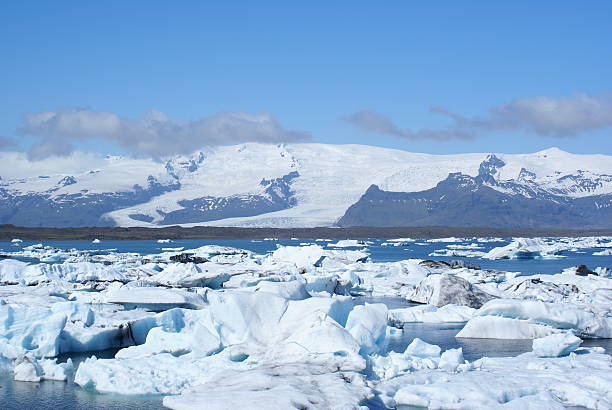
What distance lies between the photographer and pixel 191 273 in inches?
921

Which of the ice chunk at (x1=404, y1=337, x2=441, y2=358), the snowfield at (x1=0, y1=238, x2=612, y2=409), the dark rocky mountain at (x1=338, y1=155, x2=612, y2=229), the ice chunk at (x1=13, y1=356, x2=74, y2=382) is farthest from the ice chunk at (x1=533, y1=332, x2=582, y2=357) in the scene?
the dark rocky mountain at (x1=338, y1=155, x2=612, y2=229)

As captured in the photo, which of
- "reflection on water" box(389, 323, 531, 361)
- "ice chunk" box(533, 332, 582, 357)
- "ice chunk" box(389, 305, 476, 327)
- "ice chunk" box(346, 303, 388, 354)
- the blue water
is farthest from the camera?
the blue water

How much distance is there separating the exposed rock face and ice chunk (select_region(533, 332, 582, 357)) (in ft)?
20.7

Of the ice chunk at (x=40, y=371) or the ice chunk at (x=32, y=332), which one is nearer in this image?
the ice chunk at (x=40, y=371)

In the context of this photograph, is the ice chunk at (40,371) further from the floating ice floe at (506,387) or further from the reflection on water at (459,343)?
the reflection on water at (459,343)

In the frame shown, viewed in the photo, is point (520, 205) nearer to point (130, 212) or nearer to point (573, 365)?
point (130, 212)

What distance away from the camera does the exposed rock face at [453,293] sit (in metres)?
19.1

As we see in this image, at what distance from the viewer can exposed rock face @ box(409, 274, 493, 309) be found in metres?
19.1

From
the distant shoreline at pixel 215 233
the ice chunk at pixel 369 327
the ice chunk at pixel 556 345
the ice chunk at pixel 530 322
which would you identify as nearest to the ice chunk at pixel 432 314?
the ice chunk at pixel 530 322

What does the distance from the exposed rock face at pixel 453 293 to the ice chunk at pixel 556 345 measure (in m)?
6.31

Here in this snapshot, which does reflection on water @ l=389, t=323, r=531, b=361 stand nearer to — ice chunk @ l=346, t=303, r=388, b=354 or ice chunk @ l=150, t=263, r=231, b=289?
ice chunk @ l=346, t=303, r=388, b=354

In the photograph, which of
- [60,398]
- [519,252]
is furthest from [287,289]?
[519,252]

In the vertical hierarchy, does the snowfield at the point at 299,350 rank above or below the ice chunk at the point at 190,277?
below

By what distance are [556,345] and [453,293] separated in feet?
22.7
